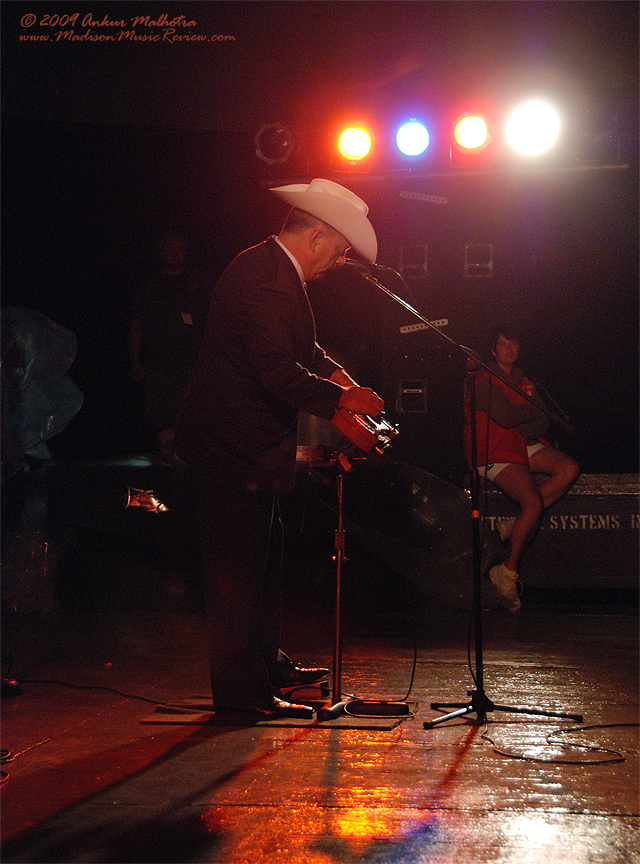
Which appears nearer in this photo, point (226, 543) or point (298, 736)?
point (298, 736)

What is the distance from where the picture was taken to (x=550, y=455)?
15.5ft

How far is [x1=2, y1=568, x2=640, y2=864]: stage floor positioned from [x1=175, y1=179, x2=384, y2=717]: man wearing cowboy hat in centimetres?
24

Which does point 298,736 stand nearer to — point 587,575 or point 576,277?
point 587,575

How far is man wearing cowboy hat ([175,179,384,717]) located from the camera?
2.53m

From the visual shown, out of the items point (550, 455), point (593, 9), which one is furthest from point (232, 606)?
point (593, 9)

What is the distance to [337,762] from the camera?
6.89 feet

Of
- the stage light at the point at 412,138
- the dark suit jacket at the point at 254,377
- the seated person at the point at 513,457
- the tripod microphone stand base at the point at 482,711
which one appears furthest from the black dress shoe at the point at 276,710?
the stage light at the point at 412,138

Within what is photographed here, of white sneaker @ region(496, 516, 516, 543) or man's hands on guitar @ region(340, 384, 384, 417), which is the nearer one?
man's hands on guitar @ region(340, 384, 384, 417)

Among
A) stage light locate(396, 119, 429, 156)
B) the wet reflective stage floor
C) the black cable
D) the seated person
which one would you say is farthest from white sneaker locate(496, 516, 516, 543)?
the black cable

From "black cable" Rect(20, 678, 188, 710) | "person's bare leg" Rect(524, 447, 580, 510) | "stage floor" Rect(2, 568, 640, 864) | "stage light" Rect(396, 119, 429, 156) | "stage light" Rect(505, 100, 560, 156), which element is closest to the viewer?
"stage floor" Rect(2, 568, 640, 864)

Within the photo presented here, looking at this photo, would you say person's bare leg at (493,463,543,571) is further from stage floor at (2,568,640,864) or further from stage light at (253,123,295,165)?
stage light at (253,123,295,165)

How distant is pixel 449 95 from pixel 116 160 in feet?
8.23

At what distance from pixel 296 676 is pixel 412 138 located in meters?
3.71

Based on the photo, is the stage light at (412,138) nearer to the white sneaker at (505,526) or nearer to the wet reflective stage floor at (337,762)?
the white sneaker at (505,526)
